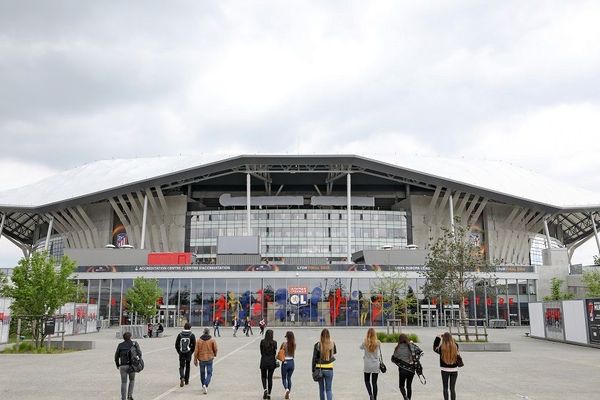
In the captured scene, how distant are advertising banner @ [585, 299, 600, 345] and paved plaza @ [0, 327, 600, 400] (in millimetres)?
3806

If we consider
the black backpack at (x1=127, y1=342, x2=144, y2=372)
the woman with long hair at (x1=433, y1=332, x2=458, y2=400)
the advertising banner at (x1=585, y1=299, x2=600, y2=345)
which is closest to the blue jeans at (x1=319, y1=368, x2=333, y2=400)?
the woman with long hair at (x1=433, y1=332, x2=458, y2=400)

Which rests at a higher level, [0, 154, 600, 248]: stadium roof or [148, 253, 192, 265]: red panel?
[0, 154, 600, 248]: stadium roof

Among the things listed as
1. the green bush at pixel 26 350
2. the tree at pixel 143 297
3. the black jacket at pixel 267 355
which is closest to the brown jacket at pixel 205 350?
the black jacket at pixel 267 355

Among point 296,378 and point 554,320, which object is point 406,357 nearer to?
point 296,378

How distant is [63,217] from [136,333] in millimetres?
43830

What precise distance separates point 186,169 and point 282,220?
49.9 feet

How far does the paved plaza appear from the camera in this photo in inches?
484

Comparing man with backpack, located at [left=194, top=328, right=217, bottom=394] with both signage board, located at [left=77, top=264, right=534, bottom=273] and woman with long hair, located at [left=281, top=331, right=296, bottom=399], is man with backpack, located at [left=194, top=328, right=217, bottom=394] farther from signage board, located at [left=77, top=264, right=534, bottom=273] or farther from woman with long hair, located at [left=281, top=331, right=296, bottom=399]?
signage board, located at [left=77, top=264, right=534, bottom=273]

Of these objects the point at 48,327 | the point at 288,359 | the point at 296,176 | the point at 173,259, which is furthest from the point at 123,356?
the point at 296,176

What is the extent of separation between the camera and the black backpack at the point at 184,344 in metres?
13.3

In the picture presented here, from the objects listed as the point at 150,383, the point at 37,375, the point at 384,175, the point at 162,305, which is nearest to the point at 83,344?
the point at 37,375

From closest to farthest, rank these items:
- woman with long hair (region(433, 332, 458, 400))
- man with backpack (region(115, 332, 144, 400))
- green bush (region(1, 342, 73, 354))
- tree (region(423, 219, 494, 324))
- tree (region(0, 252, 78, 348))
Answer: woman with long hair (region(433, 332, 458, 400)), man with backpack (region(115, 332, 144, 400)), green bush (region(1, 342, 73, 354)), tree (region(0, 252, 78, 348)), tree (region(423, 219, 494, 324))

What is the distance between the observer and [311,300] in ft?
173

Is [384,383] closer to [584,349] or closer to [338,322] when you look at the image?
[584,349]
